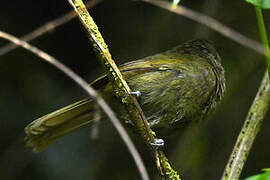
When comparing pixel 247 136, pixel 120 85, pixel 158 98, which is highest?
pixel 120 85

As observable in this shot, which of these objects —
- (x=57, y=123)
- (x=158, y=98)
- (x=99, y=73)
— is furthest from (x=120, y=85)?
(x=99, y=73)

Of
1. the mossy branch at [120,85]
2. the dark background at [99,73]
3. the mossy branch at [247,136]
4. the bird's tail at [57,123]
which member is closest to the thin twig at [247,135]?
the mossy branch at [247,136]

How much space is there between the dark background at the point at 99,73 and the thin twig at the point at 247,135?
1909 millimetres

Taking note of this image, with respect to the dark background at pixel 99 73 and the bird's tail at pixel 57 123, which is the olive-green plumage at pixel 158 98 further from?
the dark background at pixel 99 73

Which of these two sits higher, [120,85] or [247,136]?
[120,85]

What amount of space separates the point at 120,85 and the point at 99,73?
2.40 m

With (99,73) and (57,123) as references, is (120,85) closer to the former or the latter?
(57,123)


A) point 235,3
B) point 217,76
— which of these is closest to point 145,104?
point 217,76

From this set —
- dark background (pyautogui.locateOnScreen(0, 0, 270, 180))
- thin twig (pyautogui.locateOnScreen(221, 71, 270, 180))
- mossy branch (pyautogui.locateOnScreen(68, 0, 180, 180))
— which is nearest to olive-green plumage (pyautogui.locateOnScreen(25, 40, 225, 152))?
thin twig (pyautogui.locateOnScreen(221, 71, 270, 180))

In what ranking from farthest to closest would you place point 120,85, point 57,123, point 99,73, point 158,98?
1. point 99,73
2. point 57,123
3. point 158,98
4. point 120,85

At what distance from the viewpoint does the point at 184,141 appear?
16.4ft

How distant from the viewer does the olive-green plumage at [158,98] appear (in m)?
3.38

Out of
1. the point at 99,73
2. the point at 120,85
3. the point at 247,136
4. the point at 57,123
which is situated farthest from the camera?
the point at 99,73

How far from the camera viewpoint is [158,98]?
3.39 metres
